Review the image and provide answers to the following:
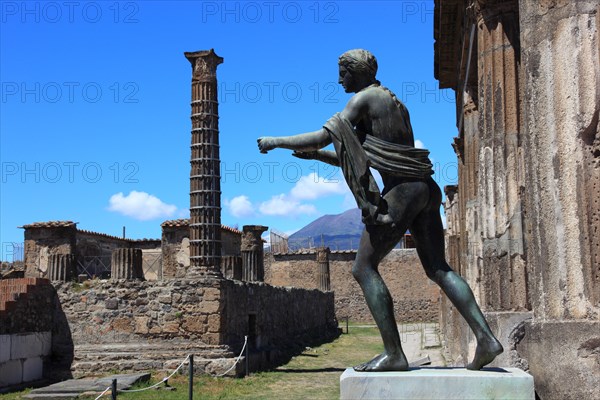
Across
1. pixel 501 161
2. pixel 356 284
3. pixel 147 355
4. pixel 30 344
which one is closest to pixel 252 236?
pixel 147 355

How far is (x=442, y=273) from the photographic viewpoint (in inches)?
165

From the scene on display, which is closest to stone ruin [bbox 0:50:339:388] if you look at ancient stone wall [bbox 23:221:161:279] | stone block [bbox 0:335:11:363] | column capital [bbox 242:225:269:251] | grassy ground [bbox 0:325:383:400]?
stone block [bbox 0:335:11:363]

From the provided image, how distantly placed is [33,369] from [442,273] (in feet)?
46.3

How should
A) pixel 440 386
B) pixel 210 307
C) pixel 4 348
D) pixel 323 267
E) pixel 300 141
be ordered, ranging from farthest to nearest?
pixel 323 267 < pixel 210 307 < pixel 4 348 < pixel 300 141 < pixel 440 386

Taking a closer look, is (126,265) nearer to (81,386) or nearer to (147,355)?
(147,355)

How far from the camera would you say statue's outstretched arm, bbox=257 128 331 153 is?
4.30 metres

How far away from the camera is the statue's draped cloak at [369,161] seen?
4.11 metres

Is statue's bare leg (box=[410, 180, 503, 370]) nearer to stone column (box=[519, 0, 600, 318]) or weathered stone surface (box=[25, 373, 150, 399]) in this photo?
stone column (box=[519, 0, 600, 318])

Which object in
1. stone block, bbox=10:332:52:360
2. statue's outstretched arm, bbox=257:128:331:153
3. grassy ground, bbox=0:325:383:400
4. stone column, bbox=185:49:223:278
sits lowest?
grassy ground, bbox=0:325:383:400

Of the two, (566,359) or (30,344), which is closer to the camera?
(566,359)

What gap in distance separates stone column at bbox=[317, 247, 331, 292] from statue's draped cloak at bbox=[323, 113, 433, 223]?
108ft

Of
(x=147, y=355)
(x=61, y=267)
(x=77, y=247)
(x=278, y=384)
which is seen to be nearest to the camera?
(x=278, y=384)

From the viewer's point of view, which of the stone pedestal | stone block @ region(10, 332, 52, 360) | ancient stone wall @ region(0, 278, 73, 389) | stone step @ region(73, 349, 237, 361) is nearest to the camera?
the stone pedestal

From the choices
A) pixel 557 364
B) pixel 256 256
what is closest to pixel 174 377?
pixel 256 256
